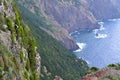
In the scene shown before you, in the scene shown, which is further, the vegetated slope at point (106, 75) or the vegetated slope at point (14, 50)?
the vegetated slope at point (14, 50)

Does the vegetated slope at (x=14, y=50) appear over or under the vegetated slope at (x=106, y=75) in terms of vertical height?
over

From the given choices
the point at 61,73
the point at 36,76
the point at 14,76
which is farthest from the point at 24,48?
the point at 61,73

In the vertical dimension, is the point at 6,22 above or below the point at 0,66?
above

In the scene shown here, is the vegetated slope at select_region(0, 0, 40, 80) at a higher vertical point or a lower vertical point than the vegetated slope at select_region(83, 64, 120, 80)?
higher

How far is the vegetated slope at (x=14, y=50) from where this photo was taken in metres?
36.2

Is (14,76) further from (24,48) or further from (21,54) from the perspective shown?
(24,48)

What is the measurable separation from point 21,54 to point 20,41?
7.64 feet

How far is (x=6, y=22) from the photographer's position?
138 feet

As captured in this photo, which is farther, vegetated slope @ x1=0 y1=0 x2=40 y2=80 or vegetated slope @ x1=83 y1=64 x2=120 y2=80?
vegetated slope @ x1=0 y1=0 x2=40 y2=80

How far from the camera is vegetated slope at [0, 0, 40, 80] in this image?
119 ft

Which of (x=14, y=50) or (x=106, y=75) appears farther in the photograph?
(x=14, y=50)

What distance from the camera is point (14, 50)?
40500mm

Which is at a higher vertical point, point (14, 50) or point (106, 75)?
point (14, 50)

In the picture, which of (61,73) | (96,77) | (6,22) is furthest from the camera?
(61,73)
